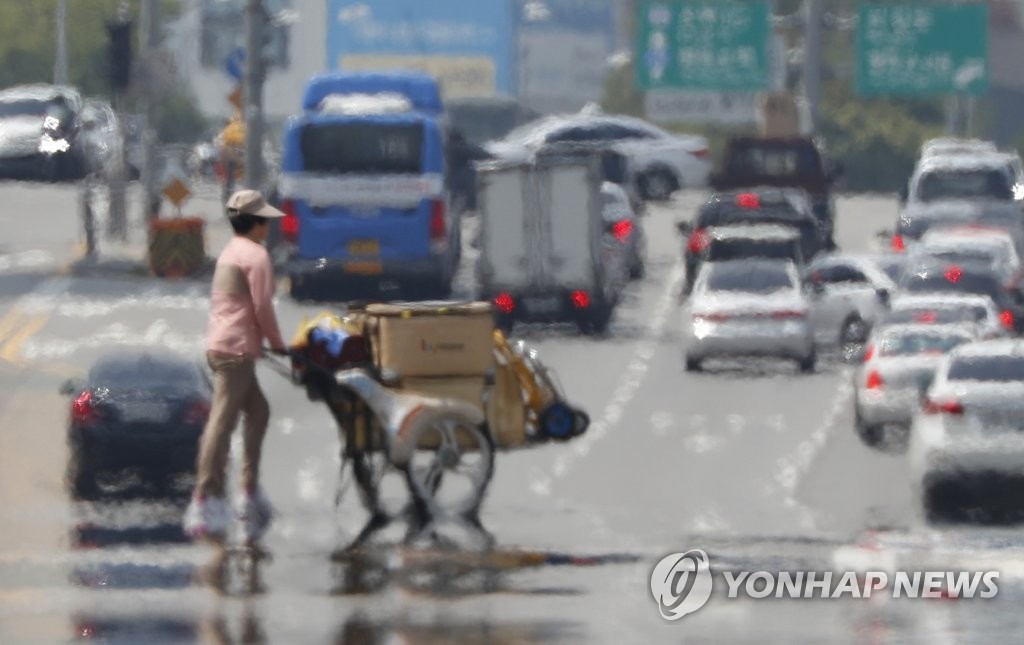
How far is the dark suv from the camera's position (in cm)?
4531

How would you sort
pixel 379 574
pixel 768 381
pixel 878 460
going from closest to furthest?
pixel 379 574
pixel 878 460
pixel 768 381

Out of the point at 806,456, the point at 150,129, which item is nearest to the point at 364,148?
the point at 150,129

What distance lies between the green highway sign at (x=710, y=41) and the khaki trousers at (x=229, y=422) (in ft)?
139

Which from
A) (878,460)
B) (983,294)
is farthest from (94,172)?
(878,460)

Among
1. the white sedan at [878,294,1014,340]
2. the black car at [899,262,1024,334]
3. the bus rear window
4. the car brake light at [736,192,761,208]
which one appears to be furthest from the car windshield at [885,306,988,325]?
the car brake light at [736,192,761,208]

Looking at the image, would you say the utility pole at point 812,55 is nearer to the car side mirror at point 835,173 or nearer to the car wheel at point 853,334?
the car side mirror at point 835,173

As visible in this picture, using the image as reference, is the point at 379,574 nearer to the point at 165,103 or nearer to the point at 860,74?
the point at 860,74

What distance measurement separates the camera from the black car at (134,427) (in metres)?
20.9

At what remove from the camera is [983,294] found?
36.5 m

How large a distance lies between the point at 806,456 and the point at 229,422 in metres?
10.3

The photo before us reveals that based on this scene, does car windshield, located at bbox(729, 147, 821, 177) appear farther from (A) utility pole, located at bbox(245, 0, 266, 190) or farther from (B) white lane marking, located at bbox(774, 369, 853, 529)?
(B) white lane marking, located at bbox(774, 369, 853, 529)

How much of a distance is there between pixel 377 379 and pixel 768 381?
644 inches

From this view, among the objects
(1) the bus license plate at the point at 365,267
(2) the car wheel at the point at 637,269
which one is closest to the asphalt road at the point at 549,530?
(1) the bus license plate at the point at 365,267

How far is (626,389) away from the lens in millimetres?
30703
